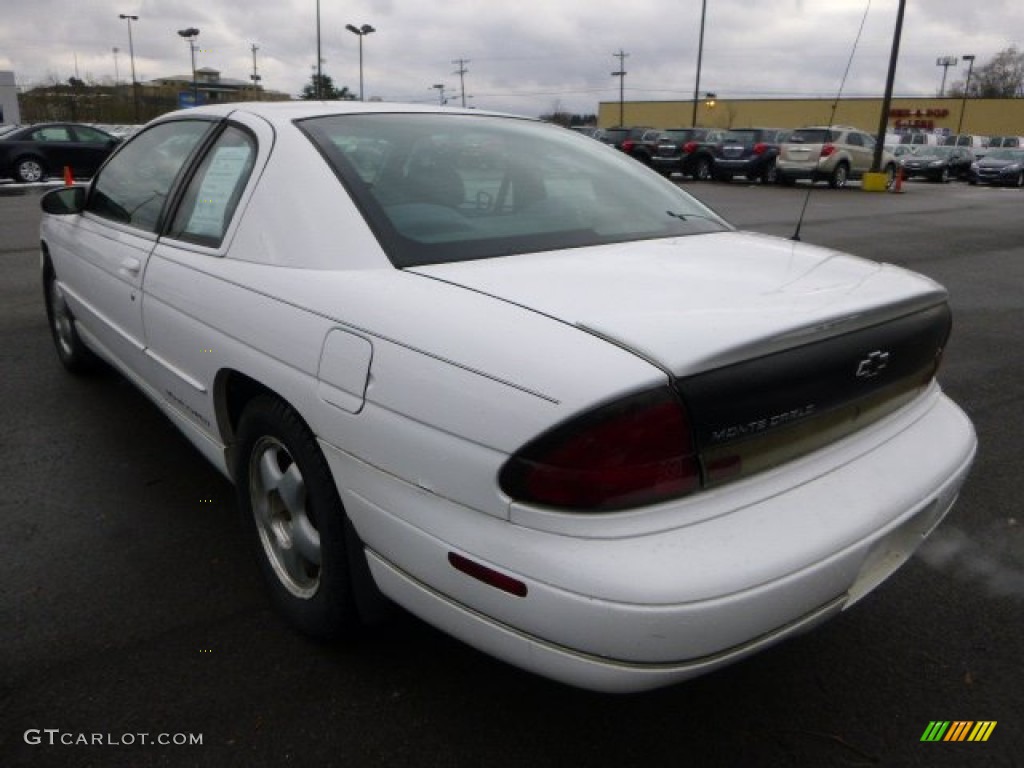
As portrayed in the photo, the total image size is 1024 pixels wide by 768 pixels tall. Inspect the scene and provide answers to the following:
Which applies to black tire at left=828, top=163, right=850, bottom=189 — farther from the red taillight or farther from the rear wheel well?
the red taillight

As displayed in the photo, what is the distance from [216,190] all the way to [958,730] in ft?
8.96

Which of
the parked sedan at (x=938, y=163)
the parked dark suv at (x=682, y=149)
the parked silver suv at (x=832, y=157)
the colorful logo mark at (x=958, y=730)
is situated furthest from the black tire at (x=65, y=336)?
the parked sedan at (x=938, y=163)

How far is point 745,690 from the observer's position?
223 cm

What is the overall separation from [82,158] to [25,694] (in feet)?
67.5

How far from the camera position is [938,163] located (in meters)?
30.7

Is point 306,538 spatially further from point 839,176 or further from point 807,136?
point 839,176

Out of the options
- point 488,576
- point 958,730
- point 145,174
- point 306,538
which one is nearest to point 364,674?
point 306,538

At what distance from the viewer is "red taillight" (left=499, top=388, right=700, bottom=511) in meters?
1.54

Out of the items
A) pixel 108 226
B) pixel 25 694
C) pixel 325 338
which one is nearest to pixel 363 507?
pixel 325 338

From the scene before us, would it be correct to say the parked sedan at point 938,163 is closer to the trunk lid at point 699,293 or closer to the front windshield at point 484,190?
the front windshield at point 484,190

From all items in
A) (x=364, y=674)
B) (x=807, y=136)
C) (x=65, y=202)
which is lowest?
(x=364, y=674)

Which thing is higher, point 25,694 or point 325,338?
point 325,338

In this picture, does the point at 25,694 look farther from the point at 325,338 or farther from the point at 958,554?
the point at 958,554

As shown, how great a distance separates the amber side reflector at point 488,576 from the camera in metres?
1.61
